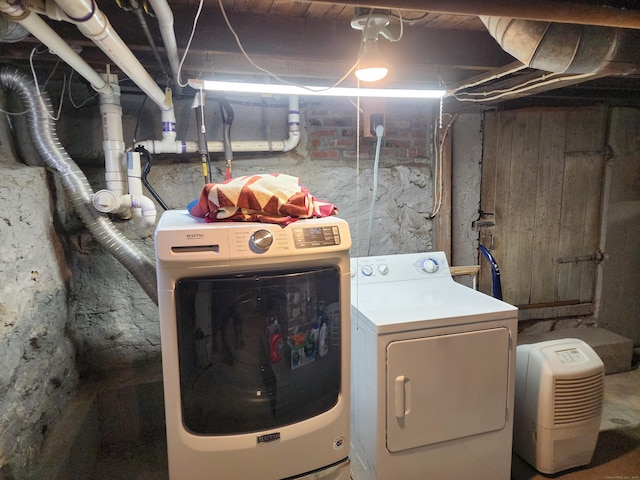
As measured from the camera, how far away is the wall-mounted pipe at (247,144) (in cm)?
220

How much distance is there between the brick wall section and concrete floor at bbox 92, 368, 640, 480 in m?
1.94

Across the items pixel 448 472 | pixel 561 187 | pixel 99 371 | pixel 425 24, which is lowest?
pixel 448 472

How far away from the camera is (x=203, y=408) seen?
1517 millimetres

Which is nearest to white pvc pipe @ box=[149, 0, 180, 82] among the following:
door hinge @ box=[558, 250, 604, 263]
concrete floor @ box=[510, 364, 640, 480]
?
concrete floor @ box=[510, 364, 640, 480]

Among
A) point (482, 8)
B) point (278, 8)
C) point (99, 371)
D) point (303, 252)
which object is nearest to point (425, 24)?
point (278, 8)

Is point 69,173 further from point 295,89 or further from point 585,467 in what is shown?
point 585,467

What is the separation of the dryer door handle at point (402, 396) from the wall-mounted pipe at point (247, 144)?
1443 mm

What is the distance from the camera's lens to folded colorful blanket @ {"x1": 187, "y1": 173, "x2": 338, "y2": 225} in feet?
4.99

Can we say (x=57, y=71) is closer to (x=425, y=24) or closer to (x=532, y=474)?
(x=425, y=24)

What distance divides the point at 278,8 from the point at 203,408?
65.1 inches

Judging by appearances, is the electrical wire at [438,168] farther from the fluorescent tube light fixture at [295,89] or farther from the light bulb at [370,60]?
the light bulb at [370,60]

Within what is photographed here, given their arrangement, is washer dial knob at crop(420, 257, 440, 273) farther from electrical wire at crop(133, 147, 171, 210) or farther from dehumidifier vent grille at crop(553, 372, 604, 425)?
electrical wire at crop(133, 147, 171, 210)

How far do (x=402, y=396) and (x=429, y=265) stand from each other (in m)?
0.86

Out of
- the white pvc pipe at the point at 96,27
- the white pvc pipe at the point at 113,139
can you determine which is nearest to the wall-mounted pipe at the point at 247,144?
the white pvc pipe at the point at 113,139
